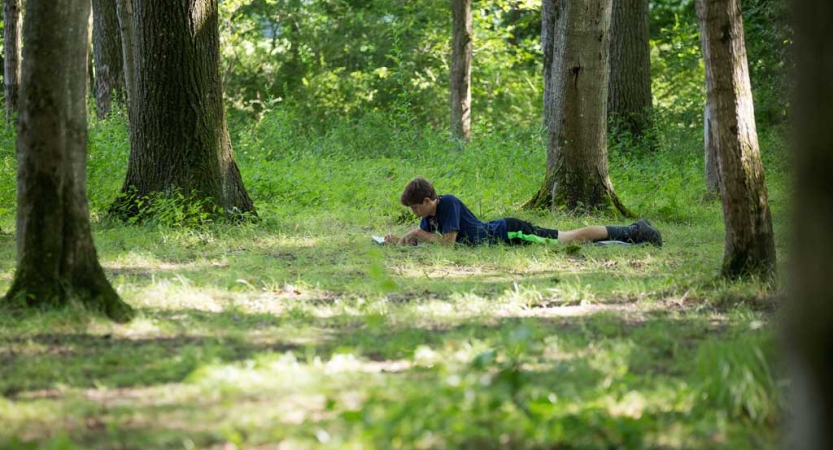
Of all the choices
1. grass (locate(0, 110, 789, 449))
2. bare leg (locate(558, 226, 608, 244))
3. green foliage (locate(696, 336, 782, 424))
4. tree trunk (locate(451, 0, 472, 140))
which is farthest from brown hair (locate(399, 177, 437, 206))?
tree trunk (locate(451, 0, 472, 140))

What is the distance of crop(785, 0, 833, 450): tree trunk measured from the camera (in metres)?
3.02

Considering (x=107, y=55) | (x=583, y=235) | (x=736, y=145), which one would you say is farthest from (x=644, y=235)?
(x=107, y=55)

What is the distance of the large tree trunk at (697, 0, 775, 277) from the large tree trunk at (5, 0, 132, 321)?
451cm

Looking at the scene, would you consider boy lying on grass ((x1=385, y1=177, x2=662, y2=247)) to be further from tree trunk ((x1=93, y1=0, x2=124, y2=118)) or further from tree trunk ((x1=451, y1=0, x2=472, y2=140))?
tree trunk ((x1=451, y1=0, x2=472, y2=140))

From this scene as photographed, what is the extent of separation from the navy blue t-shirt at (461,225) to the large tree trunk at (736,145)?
334 cm

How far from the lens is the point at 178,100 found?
11328mm

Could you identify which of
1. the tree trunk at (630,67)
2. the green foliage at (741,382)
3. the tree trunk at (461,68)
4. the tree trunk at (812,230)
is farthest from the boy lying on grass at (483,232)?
the tree trunk at (461,68)

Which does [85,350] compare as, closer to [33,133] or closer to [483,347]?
[33,133]

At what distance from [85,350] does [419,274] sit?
364cm

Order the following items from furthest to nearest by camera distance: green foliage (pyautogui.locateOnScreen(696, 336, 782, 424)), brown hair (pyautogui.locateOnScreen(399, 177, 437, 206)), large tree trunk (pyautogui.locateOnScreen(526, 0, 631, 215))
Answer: large tree trunk (pyautogui.locateOnScreen(526, 0, 631, 215))
brown hair (pyautogui.locateOnScreen(399, 177, 437, 206))
green foliage (pyautogui.locateOnScreen(696, 336, 782, 424))

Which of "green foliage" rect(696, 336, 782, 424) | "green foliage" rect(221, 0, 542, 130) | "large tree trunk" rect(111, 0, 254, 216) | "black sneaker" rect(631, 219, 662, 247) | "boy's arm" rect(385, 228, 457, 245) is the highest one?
"green foliage" rect(221, 0, 542, 130)

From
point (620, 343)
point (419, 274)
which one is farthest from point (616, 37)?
point (620, 343)

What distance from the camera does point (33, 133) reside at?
6.12m

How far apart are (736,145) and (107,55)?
52.7 ft
